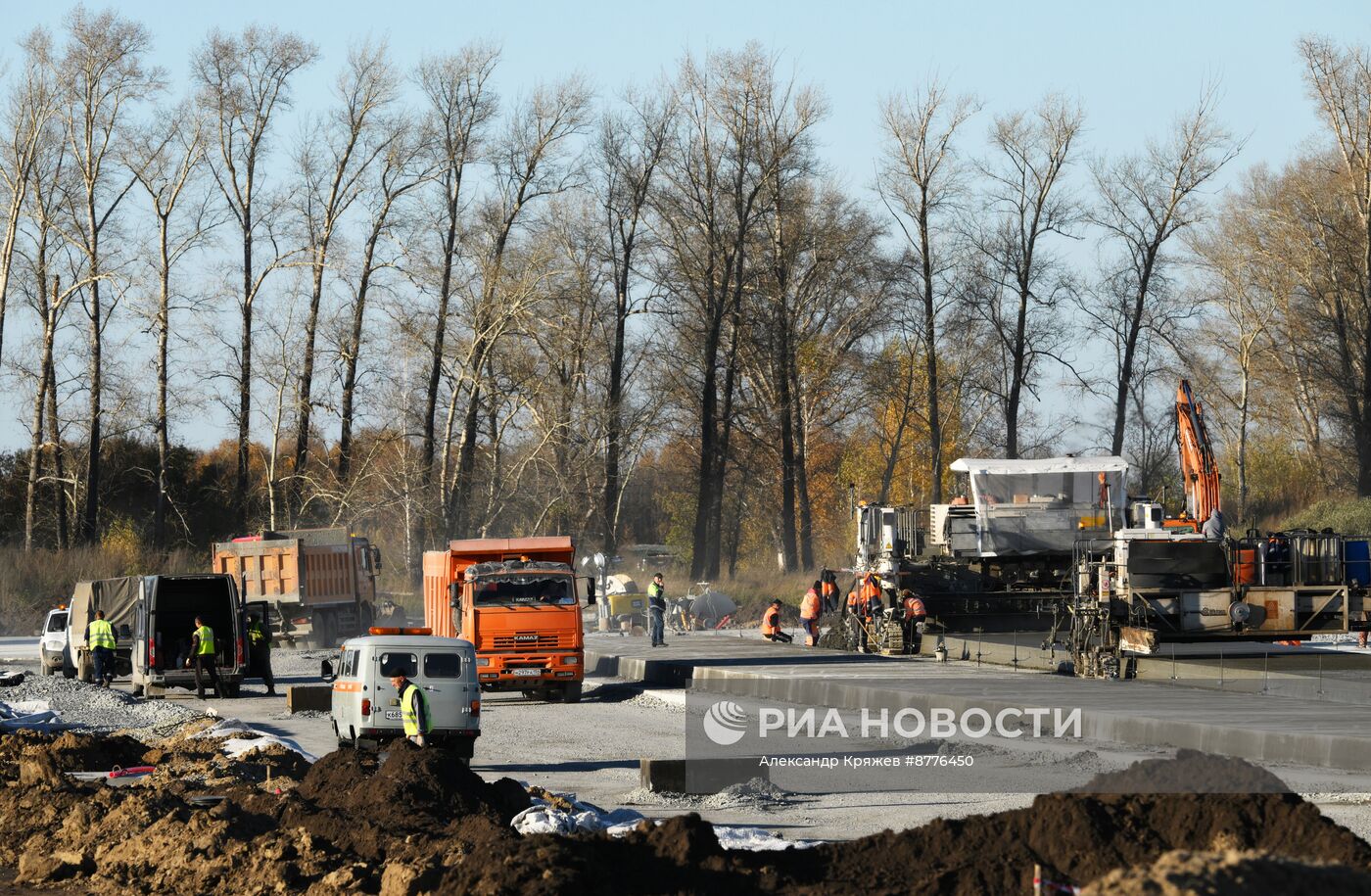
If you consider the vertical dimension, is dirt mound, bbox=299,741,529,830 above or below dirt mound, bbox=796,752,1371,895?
below

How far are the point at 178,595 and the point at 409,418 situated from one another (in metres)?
27.6

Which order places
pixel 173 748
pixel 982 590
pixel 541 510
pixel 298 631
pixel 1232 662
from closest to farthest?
pixel 173 748 → pixel 1232 662 → pixel 982 590 → pixel 298 631 → pixel 541 510

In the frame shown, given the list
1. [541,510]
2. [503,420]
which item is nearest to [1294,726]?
[541,510]

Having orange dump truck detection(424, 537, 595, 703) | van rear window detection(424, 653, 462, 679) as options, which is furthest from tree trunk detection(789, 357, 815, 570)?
van rear window detection(424, 653, 462, 679)

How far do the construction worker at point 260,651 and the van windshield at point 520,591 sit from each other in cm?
448

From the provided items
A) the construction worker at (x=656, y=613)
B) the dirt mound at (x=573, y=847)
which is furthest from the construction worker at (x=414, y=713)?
the construction worker at (x=656, y=613)

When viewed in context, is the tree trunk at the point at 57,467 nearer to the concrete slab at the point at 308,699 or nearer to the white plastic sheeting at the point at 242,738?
the concrete slab at the point at 308,699

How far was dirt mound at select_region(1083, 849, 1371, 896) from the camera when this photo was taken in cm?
559

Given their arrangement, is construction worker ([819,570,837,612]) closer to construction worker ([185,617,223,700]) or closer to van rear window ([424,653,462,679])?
construction worker ([185,617,223,700])

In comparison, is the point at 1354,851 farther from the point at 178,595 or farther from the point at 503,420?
the point at 503,420

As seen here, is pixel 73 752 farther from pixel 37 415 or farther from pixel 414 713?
pixel 37 415

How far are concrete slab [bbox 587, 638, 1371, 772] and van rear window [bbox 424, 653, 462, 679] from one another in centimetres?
620

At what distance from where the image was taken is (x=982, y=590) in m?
34.2

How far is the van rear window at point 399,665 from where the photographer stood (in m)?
18.5
